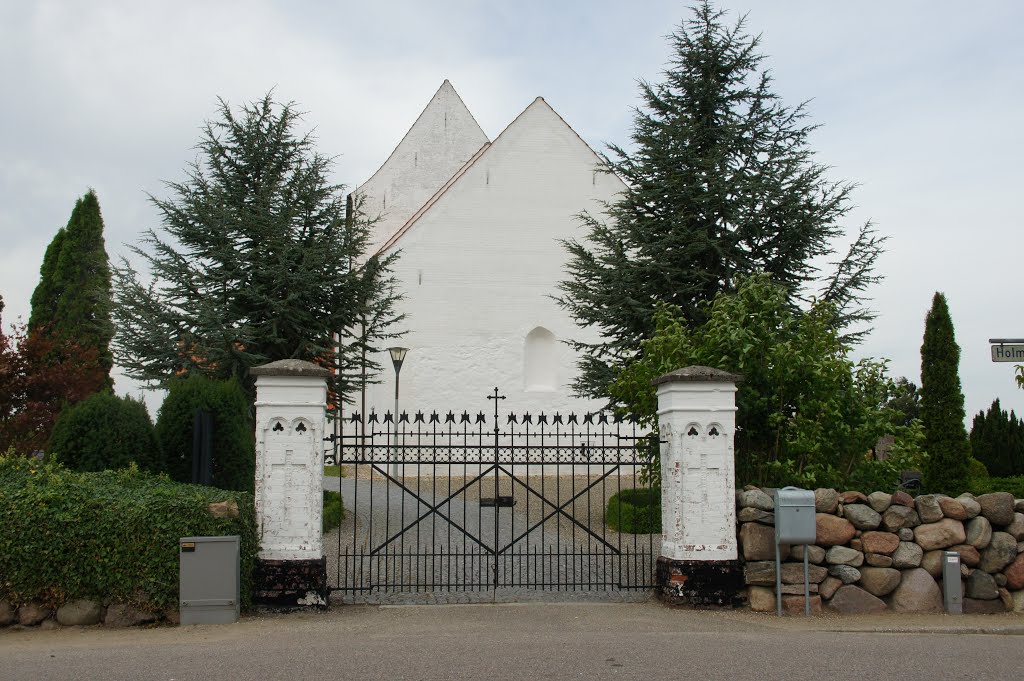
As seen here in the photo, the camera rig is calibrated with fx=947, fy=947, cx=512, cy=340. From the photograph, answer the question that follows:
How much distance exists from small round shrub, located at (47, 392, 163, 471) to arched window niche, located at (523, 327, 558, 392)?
53.4 feet

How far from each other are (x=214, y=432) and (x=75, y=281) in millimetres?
17302

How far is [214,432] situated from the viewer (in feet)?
36.7

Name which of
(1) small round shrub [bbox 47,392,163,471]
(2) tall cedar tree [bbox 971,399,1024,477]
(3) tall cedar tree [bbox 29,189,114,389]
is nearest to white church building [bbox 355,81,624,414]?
(3) tall cedar tree [bbox 29,189,114,389]

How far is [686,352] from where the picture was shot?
38.8 ft

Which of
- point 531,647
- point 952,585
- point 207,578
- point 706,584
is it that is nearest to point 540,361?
point 706,584

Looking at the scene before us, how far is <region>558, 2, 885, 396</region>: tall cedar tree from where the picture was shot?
15695 millimetres

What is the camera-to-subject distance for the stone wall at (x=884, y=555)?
8984 mm

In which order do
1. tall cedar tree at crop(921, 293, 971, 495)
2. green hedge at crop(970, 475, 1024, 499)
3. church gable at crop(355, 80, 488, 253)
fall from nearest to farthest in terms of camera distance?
tall cedar tree at crop(921, 293, 971, 495), green hedge at crop(970, 475, 1024, 499), church gable at crop(355, 80, 488, 253)

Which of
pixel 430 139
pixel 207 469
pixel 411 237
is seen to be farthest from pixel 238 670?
pixel 430 139

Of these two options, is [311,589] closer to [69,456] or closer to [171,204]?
[69,456]

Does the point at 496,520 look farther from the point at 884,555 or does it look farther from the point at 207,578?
the point at 884,555

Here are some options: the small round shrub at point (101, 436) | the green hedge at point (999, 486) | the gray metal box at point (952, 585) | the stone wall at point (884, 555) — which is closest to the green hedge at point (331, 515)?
the small round shrub at point (101, 436)

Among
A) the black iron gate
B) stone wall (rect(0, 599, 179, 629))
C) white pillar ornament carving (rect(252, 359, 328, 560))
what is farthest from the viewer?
the black iron gate

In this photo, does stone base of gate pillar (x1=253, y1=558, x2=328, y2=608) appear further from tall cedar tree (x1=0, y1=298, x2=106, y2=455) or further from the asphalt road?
tall cedar tree (x1=0, y1=298, x2=106, y2=455)
